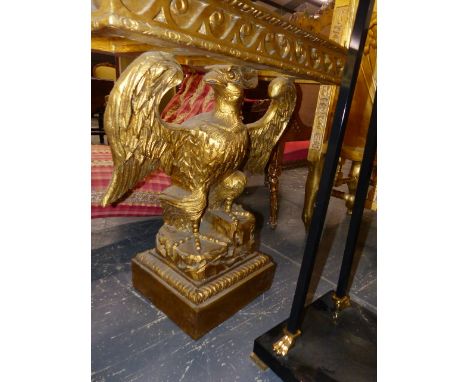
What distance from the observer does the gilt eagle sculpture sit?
628 mm

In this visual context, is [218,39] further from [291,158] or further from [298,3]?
[298,3]

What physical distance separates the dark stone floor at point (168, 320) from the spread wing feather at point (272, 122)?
48 cm

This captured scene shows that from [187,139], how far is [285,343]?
58cm

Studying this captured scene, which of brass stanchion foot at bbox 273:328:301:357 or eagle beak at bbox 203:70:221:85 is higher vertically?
eagle beak at bbox 203:70:221:85

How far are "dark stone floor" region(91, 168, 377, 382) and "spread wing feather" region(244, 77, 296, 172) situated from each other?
0.48m

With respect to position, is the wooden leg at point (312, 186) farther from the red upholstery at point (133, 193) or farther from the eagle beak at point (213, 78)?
the eagle beak at point (213, 78)

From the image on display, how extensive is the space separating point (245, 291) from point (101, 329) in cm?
43

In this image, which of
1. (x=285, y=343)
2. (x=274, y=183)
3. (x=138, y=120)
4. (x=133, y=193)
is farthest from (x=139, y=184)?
(x=285, y=343)

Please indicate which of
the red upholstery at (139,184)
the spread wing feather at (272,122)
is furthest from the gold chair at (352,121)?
the red upholstery at (139,184)

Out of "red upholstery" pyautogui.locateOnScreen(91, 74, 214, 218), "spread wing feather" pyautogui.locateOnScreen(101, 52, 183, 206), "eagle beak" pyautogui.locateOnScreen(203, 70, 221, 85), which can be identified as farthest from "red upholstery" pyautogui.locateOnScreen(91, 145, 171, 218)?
"eagle beak" pyautogui.locateOnScreen(203, 70, 221, 85)

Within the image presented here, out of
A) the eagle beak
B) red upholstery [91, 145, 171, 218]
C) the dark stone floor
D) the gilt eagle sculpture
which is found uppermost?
the eagle beak

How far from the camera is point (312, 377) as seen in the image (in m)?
0.71

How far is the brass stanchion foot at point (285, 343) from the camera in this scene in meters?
0.76

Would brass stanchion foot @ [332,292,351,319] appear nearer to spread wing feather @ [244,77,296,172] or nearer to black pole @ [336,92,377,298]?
black pole @ [336,92,377,298]
